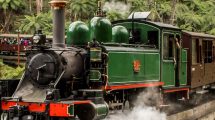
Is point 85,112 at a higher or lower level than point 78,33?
lower

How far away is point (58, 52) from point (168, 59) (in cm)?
459

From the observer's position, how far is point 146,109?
1120 centimetres

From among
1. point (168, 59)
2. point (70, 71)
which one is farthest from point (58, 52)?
point (168, 59)

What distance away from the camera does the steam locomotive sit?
819 cm

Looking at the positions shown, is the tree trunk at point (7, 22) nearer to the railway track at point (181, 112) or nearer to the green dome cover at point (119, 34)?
the railway track at point (181, 112)

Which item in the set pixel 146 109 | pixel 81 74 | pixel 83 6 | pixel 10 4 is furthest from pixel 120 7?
pixel 81 74

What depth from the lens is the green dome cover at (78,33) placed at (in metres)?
9.25

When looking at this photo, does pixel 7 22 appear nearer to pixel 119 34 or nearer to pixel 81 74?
pixel 119 34

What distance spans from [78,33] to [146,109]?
3173 millimetres

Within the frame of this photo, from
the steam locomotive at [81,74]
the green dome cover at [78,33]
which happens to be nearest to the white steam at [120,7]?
the steam locomotive at [81,74]

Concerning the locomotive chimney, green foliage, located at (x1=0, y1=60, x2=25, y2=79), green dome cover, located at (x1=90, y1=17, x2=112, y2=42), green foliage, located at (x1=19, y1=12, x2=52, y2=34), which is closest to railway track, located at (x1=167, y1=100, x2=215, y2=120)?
green dome cover, located at (x1=90, y1=17, x2=112, y2=42)

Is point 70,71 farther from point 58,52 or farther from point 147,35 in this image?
point 147,35

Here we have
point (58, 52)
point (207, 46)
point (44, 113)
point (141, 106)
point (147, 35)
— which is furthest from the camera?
point (207, 46)

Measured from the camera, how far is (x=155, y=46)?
38.3 feet
